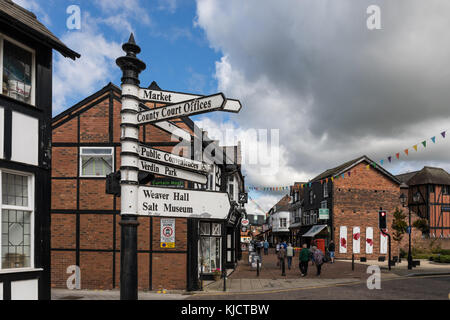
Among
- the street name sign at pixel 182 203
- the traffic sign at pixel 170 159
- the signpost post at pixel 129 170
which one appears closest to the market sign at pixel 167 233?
the traffic sign at pixel 170 159

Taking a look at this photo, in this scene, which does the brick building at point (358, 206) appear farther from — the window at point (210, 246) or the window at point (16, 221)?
the window at point (16, 221)

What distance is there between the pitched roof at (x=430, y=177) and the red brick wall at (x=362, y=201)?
841 cm

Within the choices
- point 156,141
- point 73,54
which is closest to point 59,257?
point 156,141

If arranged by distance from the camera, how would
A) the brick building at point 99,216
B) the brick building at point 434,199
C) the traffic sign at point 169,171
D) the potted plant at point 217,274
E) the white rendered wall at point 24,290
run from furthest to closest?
the brick building at point 434,199 < the potted plant at point 217,274 < the brick building at point 99,216 < the white rendered wall at point 24,290 < the traffic sign at point 169,171

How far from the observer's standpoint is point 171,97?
5133mm

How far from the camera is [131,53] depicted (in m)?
4.64

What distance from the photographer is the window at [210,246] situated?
1694 cm

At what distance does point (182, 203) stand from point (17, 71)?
4.71 meters

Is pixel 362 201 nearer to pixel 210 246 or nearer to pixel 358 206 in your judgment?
pixel 358 206

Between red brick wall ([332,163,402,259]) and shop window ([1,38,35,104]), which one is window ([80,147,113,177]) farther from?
red brick wall ([332,163,402,259])

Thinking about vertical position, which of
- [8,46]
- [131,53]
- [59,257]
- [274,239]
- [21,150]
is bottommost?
[274,239]

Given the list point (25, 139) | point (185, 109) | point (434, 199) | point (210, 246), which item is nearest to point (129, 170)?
point (185, 109)

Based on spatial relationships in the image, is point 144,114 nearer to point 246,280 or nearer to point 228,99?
point 228,99
